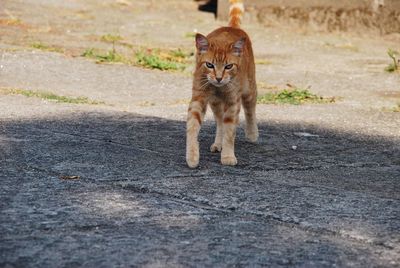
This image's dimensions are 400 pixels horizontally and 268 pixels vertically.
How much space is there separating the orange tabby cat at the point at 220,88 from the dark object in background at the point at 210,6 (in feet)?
24.2

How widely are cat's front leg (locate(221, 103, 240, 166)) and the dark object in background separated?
7618 mm

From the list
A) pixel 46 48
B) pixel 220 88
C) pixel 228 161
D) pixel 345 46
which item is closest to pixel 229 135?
pixel 228 161

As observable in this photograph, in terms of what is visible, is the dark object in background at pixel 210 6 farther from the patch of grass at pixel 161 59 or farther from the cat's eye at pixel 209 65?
the cat's eye at pixel 209 65

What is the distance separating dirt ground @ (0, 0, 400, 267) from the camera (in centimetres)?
337

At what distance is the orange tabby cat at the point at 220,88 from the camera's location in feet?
16.6

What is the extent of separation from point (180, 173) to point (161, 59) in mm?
4437

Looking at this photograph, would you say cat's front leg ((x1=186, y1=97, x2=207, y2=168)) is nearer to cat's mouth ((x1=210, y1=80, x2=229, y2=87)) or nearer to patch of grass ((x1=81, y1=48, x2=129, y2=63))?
cat's mouth ((x1=210, y1=80, x2=229, y2=87))

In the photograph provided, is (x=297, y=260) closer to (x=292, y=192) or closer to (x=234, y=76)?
(x=292, y=192)

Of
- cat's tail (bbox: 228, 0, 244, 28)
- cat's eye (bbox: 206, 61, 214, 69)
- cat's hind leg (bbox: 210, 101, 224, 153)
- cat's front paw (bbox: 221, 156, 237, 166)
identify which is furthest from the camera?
cat's tail (bbox: 228, 0, 244, 28)

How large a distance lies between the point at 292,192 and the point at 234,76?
116 cm

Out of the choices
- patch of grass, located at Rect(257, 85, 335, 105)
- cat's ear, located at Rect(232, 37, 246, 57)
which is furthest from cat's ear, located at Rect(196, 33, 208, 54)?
patch of grass, located at Rect(257, 85, 335, 105)

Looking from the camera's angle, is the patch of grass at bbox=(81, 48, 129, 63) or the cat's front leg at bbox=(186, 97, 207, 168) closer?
the cat's front leg at bbox=(186, 97, 207, 168)

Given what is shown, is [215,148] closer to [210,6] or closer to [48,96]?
[48,96]

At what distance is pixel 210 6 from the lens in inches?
514
